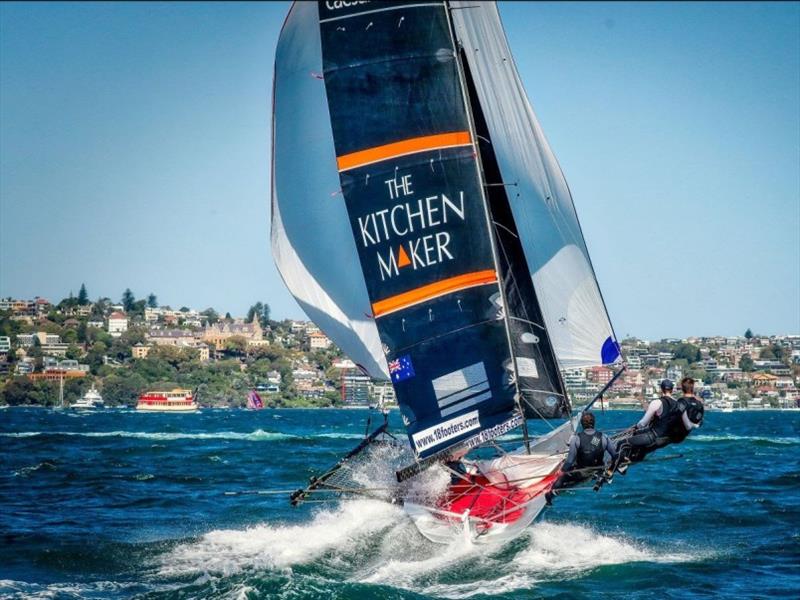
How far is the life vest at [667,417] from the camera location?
1341cm

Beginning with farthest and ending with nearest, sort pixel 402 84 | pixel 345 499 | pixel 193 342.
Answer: pixel 193 342 < pixel 345 499 < pixel 402 84

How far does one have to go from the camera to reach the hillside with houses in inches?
4333

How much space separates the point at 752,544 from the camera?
15.7 m

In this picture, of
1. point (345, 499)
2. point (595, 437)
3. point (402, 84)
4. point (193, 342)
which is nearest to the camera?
point (595, 437)

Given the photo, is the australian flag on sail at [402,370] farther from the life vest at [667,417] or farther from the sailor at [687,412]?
the sailor at [687,412]

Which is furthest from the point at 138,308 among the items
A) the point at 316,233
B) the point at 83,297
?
the point at 316,233

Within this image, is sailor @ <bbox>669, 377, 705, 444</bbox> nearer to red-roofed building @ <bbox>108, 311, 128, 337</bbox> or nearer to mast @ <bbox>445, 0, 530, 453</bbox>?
mast @ <bbox>445, 0, 530, 453</bbox>

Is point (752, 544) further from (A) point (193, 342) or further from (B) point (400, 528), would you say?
(A) point (193, 342)

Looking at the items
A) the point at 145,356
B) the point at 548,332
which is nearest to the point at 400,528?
the point at 548,332

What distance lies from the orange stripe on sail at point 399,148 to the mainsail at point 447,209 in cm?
2

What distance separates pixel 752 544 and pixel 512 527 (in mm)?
3884

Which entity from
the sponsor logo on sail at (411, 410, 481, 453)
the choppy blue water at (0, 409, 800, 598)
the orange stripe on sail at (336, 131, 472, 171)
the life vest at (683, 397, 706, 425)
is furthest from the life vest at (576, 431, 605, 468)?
the orange stripe on sail at (336, 131, 472, 171)

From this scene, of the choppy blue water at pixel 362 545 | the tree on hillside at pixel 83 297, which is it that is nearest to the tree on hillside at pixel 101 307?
the tree on hillside at pixel 83 297

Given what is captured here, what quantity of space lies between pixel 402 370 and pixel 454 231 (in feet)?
6.47
